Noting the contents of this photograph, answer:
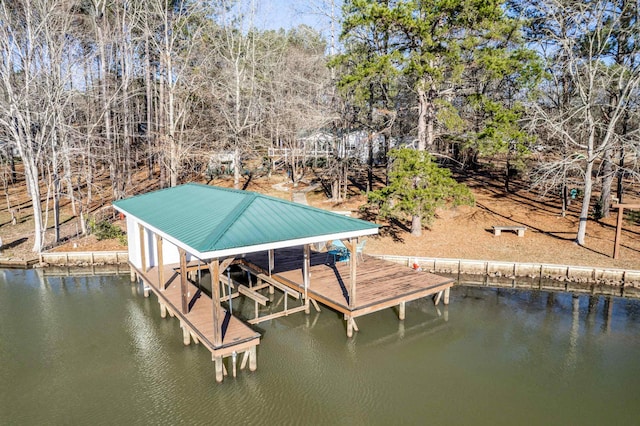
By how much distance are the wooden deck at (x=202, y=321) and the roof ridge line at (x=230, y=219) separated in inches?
84.3

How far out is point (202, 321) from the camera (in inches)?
355

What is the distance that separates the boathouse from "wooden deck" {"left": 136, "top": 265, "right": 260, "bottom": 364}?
0.02m

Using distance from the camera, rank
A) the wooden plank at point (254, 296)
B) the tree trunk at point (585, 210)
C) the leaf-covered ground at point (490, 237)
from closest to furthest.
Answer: the wooden plank at point (254, 296), the leaf-covered ground at point (490, 237), the tree trunk at point (585, 210)

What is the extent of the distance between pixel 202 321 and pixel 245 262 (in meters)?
4.18

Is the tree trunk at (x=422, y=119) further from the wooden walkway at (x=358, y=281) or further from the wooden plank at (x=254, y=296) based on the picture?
the wooden plank at (x=254, y=296)

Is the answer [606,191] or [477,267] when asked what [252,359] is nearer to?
[477,267]

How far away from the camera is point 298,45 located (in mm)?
38500

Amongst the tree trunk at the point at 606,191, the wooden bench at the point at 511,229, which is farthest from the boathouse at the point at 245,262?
the tree trunk at the point at 606,191

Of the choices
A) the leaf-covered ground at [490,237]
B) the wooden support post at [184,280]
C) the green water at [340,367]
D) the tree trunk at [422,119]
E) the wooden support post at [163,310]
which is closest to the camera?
the green water at [340,367]

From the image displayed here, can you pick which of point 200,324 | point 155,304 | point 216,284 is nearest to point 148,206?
point 155,304

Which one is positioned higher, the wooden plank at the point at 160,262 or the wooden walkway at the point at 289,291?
the wooden plank at the point at 160,262

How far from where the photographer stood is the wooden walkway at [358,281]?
33.5 ft

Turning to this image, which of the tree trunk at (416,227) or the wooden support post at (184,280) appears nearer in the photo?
the wooden support post at (184,280)

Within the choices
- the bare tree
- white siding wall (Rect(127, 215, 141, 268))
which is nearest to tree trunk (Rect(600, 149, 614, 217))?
the bare tree
